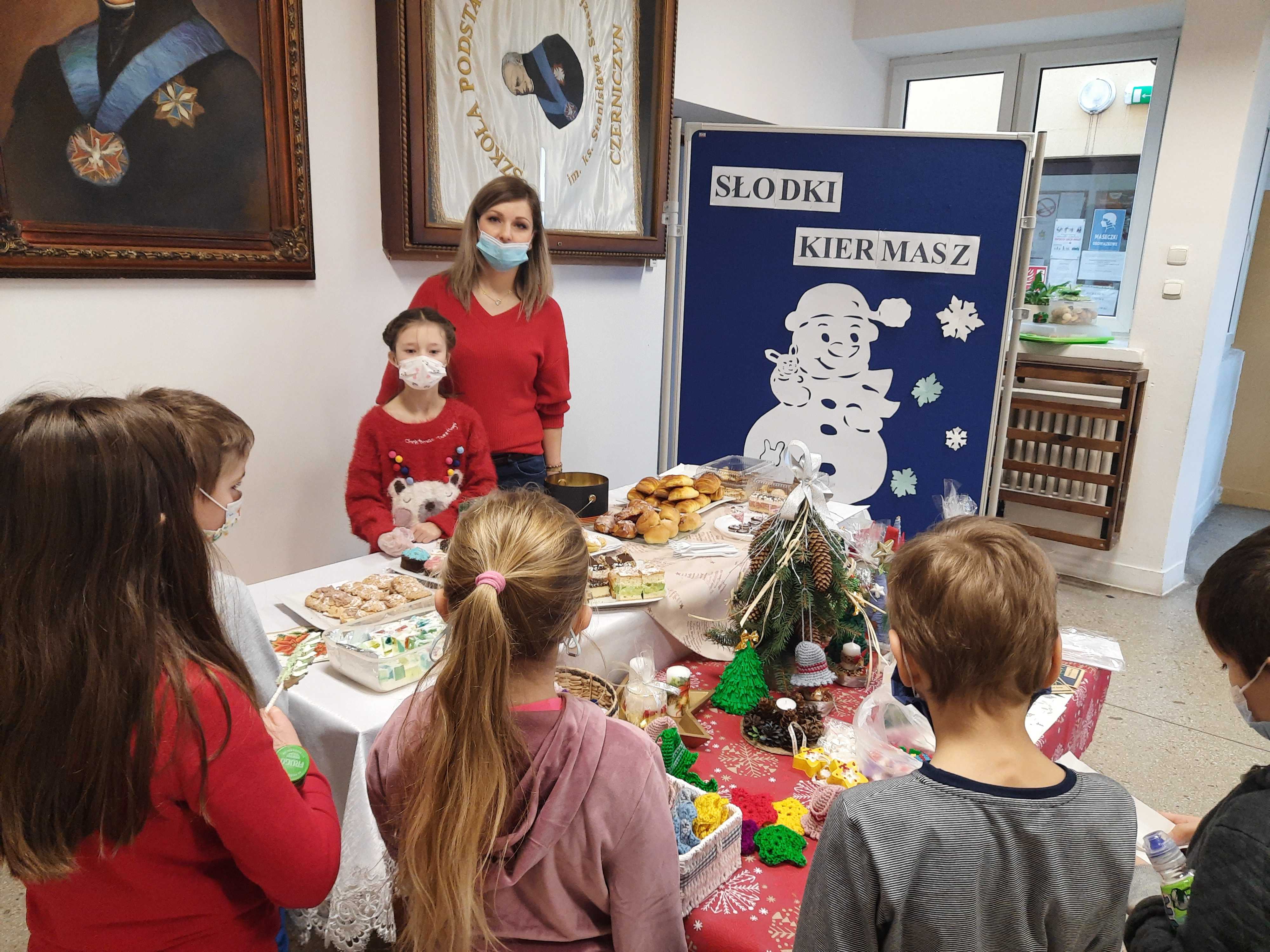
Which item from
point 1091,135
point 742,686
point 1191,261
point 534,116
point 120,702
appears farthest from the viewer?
point 1091,135

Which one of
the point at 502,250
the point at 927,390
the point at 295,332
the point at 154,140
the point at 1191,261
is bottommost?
the point at 927,390

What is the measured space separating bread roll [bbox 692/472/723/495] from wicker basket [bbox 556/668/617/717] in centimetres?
100

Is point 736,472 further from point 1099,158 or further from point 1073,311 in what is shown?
point 1099,158

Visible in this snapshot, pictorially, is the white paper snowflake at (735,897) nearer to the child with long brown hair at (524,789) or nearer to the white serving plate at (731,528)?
the child with long brown hair at (524,789)

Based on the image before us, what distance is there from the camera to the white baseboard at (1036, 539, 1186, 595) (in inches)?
159

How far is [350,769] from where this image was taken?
49.9 inches

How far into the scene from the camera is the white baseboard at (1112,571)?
4.04 metres

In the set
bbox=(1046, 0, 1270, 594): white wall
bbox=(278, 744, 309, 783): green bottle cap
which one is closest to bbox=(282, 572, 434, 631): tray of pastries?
bbox=(278, 744, 309, 783): green bottle cap

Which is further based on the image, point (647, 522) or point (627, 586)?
point (647, 522)

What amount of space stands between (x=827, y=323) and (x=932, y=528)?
203cm

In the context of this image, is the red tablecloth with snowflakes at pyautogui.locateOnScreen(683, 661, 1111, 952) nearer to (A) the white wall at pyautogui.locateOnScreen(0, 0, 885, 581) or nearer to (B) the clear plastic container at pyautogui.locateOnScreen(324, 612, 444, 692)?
(B) the clear plastic container at pyautogui.locateOnScreen(324, 612, 444, 692)

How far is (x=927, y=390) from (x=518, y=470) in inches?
55.5

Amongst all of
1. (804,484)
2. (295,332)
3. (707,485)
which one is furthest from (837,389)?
(295,332)

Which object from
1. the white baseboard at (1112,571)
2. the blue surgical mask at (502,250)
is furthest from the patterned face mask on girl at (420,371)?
the white baseboard at (1112,571)
